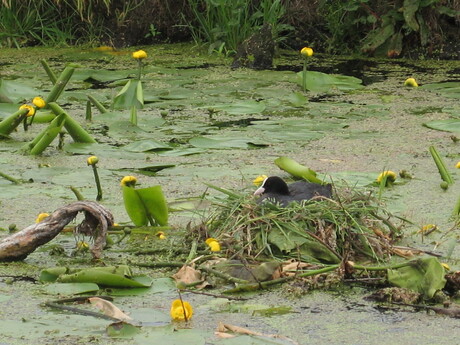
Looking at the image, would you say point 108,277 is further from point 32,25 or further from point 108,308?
point 32,25

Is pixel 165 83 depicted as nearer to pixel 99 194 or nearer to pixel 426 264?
pixel 99 194

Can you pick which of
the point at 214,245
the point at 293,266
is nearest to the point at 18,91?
the point at 214,245

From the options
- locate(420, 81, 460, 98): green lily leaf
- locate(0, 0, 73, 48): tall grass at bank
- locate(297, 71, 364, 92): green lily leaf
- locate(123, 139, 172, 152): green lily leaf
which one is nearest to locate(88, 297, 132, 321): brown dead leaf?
locate(123, 139, 172, 152): green lily leaf

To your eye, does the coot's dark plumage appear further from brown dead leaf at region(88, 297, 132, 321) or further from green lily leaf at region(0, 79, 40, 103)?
green lily leaf at region(0, 79, 40, 103)

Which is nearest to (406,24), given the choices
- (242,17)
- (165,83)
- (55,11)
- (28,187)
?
(242,17)

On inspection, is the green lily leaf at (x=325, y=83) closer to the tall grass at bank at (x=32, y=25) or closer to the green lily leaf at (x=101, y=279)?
the tall grass at bank at (x=32, y=25)

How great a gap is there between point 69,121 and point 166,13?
348 cm

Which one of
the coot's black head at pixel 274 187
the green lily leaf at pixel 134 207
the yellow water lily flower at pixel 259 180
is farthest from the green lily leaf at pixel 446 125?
the green lily leaf at pixel 134 207

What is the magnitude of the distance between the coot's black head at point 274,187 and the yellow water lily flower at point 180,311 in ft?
2.96

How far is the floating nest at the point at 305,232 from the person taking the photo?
3.01 m

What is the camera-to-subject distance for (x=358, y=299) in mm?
2775

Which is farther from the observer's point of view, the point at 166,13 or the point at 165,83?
the point at 166,13

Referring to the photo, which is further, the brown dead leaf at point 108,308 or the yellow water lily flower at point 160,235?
the yellow water lily flower at point 160,235

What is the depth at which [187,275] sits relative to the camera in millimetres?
2885
